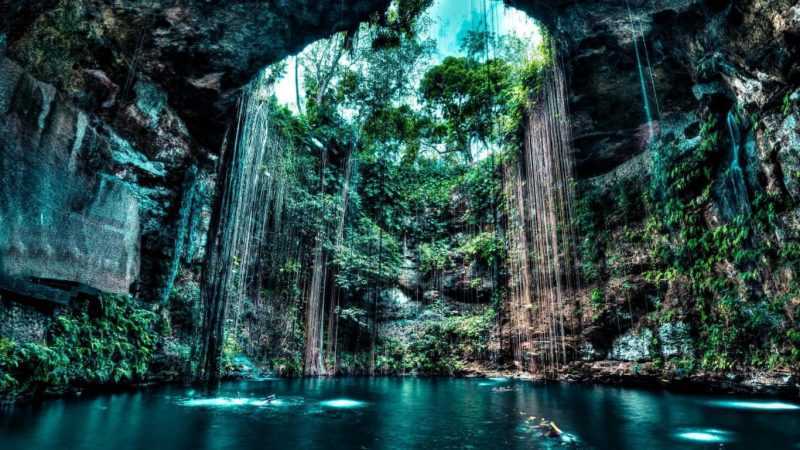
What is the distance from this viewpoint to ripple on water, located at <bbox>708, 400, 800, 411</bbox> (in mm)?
5055

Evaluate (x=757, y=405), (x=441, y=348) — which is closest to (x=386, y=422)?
(x=757, y=405)

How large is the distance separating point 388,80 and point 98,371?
11.7 m

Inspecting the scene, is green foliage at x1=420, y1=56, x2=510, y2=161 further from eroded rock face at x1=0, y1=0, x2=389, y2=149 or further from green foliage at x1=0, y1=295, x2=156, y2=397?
green foliage at x1=0, y1=295, x2=156, y2=397

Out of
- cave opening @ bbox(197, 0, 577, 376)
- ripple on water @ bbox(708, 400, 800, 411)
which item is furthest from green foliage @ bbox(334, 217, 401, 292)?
ripple on water @ bbox(708, 400, 800, 411)

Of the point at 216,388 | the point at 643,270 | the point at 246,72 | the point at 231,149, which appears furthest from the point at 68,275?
the point at 643,270

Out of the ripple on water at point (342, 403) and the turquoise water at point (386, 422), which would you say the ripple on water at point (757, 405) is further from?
the ripple on water at point (342, 403)

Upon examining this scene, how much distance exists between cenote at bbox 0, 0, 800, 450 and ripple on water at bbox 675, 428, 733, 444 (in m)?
0.04

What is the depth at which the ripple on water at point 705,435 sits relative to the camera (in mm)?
3512

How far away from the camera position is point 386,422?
14.4ft

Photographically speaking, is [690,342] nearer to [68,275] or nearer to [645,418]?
[645,418]

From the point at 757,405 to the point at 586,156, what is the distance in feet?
23.4

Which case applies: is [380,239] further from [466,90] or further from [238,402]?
[238,402]

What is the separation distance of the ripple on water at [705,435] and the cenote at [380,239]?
43 mm

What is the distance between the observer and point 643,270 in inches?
362
